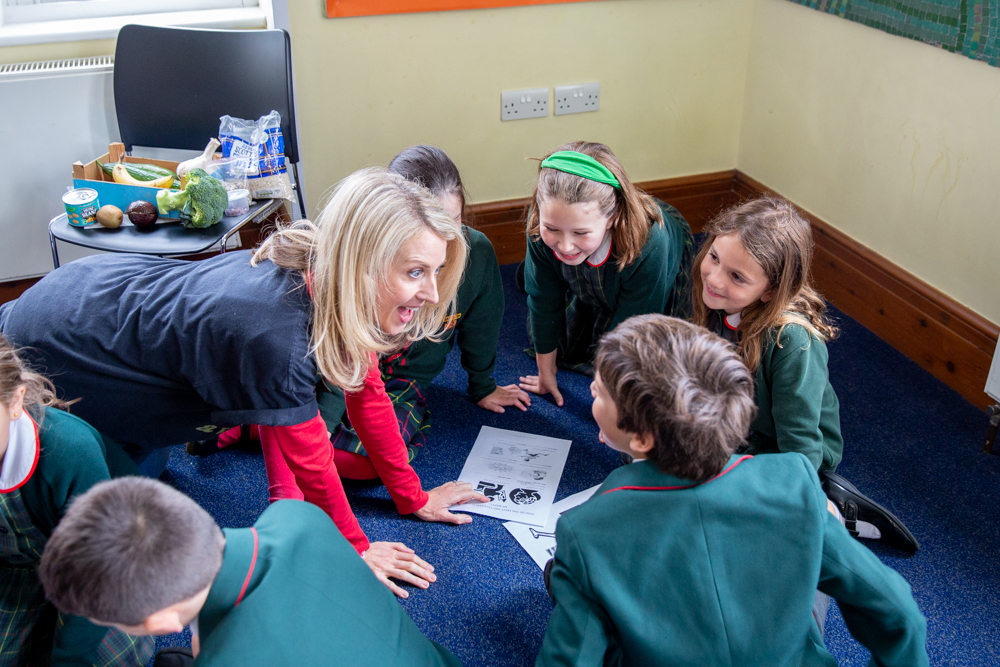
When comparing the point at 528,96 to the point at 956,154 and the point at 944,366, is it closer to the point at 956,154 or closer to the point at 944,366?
the point at 956,154

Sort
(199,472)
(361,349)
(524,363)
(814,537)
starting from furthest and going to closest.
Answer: (524,363)
(199,472)
(361,349)
(814,537)

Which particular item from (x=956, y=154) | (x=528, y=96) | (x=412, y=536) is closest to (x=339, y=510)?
(x=412, y=536)

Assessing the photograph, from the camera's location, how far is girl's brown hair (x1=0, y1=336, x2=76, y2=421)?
3.45 feet

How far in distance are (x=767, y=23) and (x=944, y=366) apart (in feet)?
4.15

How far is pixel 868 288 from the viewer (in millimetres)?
2307

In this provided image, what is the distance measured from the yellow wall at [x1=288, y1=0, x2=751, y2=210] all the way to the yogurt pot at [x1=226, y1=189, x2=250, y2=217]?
0.56 meters

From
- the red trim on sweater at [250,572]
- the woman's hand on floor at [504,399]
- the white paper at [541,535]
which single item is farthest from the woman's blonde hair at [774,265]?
the red trim on sweater at [250,572]

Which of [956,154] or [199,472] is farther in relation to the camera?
[956,154]

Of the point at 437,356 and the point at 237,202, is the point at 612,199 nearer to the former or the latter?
the point at 437,356

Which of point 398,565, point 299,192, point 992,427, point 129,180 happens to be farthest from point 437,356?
point 992,427

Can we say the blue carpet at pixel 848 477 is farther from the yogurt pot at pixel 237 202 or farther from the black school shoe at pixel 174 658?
the yogurt pot at pixel 237 202

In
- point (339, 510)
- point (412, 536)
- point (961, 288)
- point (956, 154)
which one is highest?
point (956, 154)

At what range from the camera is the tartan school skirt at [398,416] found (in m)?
1.78

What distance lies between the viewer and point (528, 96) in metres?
2.52
